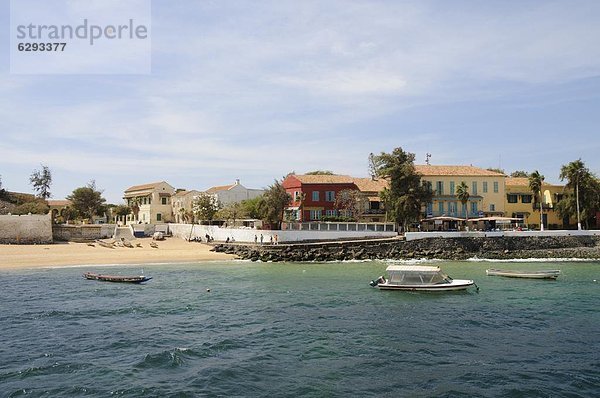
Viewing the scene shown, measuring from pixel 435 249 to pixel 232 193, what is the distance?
4861 centimetres

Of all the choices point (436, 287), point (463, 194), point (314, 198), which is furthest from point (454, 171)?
point (436, 287)

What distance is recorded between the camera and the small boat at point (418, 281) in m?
36.0

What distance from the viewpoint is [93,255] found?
62.2 metres

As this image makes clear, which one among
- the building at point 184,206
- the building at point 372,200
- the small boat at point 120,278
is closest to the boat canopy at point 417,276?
the small boat at point 120,278

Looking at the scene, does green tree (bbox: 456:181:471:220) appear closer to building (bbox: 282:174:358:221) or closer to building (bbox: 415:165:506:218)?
building (bbox: 415:165:506:218)

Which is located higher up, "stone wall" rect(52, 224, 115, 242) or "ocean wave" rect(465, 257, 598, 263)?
"stone wall" rect(52, 224, 115, 242)

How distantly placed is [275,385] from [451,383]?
6230 millimetres

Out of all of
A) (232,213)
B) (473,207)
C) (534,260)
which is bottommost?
(534,260)

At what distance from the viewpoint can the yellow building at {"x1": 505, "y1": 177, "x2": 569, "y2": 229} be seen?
76875 mm

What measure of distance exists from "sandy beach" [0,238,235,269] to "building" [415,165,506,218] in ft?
108

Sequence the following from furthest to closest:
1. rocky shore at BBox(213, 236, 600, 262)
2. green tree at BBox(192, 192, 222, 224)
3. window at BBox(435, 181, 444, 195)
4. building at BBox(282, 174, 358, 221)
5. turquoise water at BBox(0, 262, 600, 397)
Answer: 1. green tree at BBox(192, 192, 222, 224)
2. window at BBox(435, 181, 444, 195)
3. building at BBox(282, 174, 358, 221)
4. rocky shore at BBox(213, 236, 600, 262)
5. turquoise water at BBox(0, 262, 600, 397)

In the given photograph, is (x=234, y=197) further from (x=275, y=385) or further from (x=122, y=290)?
(x=275, y=385)

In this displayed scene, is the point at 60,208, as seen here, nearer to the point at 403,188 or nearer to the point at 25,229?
the point at 25,229

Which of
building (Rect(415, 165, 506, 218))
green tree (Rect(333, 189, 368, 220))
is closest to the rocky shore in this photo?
green tree (Rect(333, 189, 368, 220))
